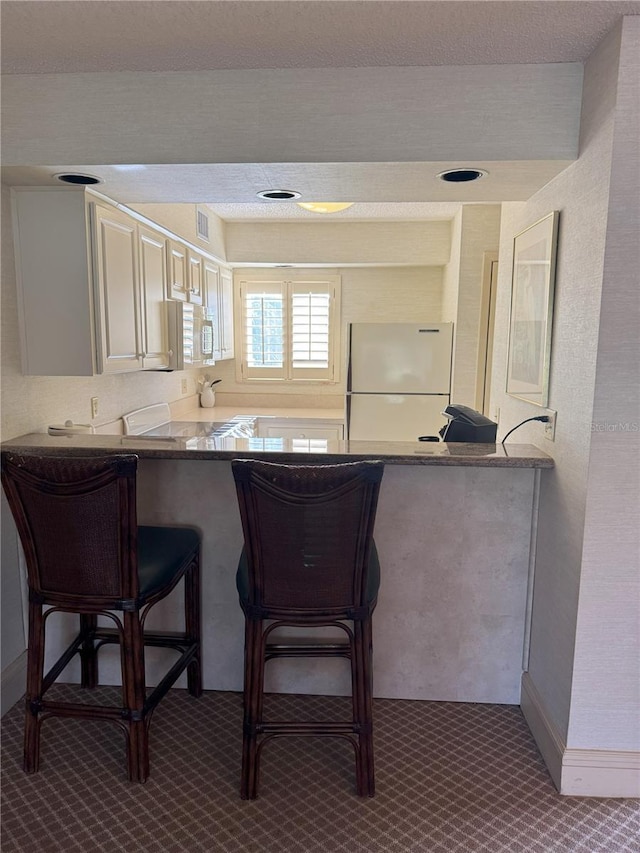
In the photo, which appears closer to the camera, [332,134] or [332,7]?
[332,7]

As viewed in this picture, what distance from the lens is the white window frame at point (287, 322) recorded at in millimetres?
5145

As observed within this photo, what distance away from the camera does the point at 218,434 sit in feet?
12.7

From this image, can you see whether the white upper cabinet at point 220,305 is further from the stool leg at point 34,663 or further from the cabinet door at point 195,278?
the stool leg at point 34,663

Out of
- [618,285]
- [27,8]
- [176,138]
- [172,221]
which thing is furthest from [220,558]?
[172,221]

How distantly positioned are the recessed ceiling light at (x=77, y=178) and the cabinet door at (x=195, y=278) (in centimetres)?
153

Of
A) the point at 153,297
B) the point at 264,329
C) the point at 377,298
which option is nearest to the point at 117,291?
the point at 153,297

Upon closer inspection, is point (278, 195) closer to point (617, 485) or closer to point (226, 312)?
point (617, 485)

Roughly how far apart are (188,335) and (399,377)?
164 cm

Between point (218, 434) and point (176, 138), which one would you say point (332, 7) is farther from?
point (218, 434)

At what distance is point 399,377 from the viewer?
13.8 ft

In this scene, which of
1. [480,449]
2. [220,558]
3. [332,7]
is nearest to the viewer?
[332,7]

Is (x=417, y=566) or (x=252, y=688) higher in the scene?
(x=417, y=566)

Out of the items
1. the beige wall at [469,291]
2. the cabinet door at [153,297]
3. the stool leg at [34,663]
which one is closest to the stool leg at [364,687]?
the stool leg at [34,663]

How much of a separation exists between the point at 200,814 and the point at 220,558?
2.70ft
